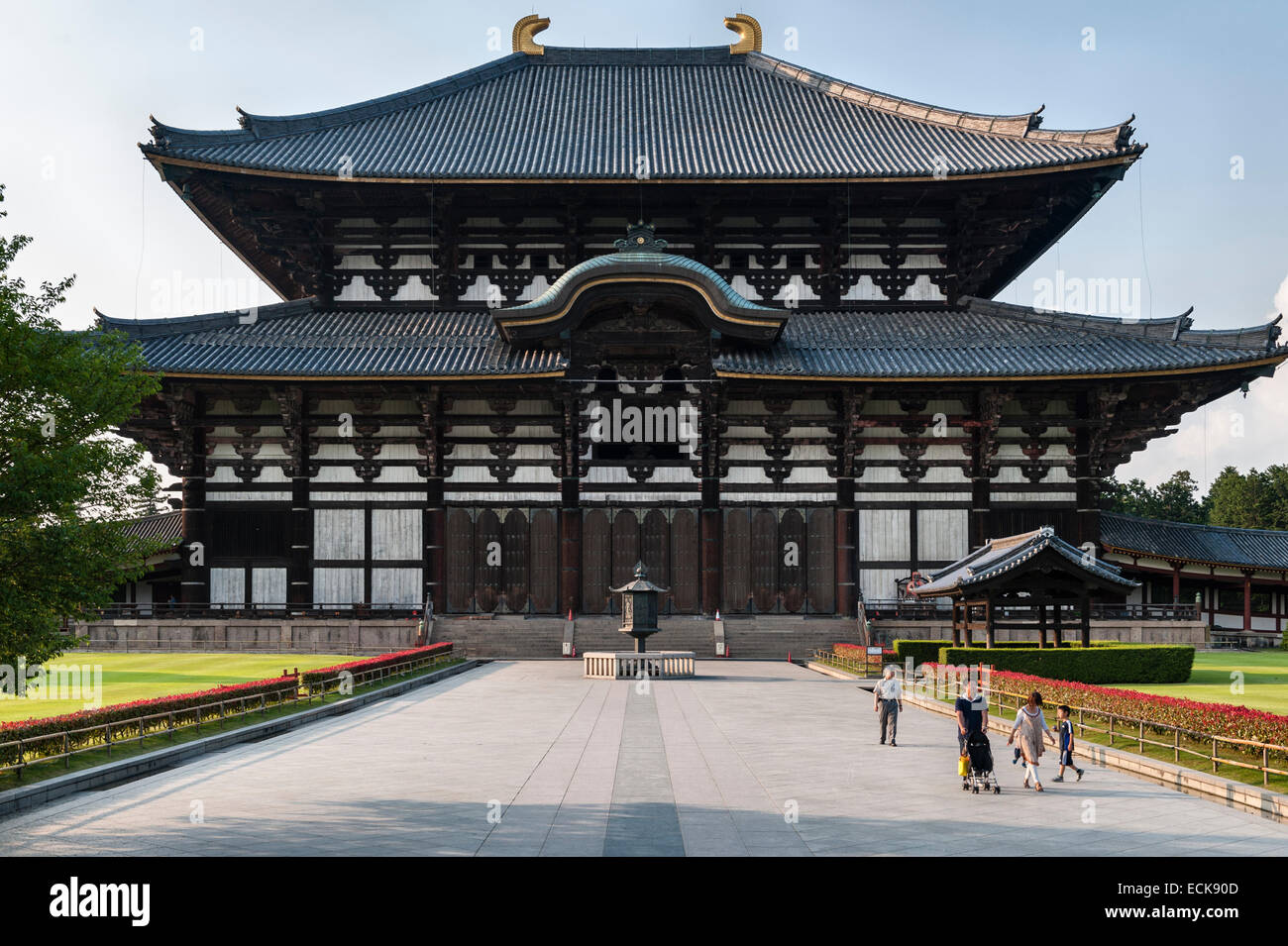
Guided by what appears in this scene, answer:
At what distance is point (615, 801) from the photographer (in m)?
13.5

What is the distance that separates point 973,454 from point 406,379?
2092 cm

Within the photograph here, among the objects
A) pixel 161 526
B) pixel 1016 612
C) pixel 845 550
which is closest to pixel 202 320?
pixel 161 526

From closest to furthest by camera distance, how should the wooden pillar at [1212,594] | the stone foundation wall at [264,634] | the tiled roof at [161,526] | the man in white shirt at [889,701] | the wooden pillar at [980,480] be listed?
the man in white shirt at [889,701] → the stone foundation wall at [264,634] → the wooden pillar at [980,480] → the tiled roof at [161,526] → the wooden pillar at [1212,594]

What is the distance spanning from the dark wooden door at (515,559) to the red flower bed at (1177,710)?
70.6 feet

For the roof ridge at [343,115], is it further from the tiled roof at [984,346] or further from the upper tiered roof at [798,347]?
the tiled roof at [984,346]

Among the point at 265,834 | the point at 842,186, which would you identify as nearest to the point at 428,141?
the point at 842,186

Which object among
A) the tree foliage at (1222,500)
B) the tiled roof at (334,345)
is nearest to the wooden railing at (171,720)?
the tiled roof at (334,345)

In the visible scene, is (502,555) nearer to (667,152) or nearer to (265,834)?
(667,152)

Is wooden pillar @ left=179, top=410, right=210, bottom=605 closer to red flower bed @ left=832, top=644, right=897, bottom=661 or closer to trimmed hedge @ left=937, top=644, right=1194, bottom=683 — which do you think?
red flower bed @ left=832, top=644, right=897, bottom=661

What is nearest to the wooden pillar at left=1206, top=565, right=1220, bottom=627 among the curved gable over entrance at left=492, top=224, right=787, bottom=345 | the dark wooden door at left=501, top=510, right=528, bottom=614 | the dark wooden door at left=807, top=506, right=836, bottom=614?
the dark wooden door at left=807, top=506, right=836, bottom=614

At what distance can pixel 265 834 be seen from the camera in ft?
38.2

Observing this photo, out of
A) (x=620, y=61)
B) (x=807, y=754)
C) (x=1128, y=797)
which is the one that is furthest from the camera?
(x=620, y=61)

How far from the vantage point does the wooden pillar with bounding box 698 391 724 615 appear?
131 ft

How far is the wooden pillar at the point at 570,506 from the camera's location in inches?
1567
